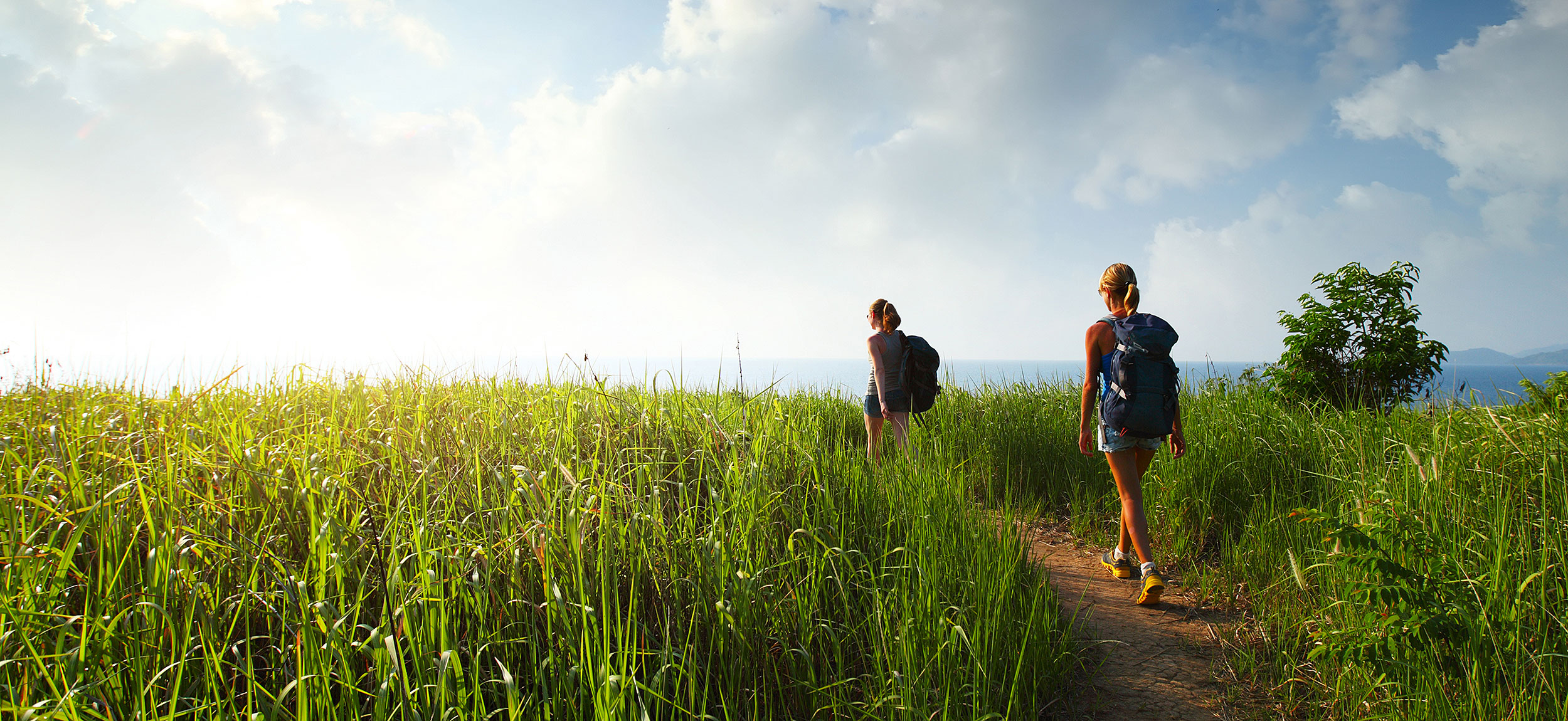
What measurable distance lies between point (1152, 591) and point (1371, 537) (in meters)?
1.38

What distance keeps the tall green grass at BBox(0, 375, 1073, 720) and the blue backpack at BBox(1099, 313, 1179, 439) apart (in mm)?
1126

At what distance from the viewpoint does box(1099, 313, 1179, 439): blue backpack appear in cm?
388

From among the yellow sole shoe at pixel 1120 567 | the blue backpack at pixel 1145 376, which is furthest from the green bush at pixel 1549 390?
the yellow sole shoe at pixel 1120 567

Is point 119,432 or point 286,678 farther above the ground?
point 119,432

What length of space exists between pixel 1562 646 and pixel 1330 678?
2.58 ft

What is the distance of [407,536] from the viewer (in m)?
2.73

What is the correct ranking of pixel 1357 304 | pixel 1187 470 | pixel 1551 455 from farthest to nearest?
pixel 1357 304 < pixel 1187 470 < pixel 1551 455

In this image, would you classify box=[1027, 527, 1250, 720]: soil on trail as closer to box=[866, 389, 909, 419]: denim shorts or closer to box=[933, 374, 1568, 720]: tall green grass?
box=[933, 374, 1568, 720]: tall green grass

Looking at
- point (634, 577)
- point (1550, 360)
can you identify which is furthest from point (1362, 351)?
point (1550, 360)

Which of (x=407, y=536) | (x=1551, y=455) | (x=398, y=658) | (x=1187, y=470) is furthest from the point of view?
(x=1187, y=470)

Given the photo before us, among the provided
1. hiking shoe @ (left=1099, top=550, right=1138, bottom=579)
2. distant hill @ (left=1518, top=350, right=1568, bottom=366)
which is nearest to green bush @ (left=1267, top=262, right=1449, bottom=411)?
distant hill @ (left=1518, top=350, right=1568, bottom=366)

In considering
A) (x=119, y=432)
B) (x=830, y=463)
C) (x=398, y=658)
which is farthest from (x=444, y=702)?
(x=119, y=432)

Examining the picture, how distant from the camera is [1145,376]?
12.8 feet

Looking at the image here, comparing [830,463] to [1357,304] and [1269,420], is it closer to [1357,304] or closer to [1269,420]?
[1269,420]
